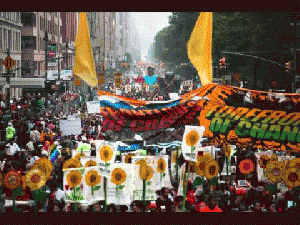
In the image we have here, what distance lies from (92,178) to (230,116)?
3106 mm

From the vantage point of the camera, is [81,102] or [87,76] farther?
[81,102]

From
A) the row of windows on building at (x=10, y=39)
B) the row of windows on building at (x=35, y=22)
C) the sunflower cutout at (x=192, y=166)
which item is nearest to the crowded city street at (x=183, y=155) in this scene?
the sunflower cutout at (x=192, y=166)

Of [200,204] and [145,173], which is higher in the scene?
[145,173]

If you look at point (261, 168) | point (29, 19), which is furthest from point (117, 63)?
point (261, 168)

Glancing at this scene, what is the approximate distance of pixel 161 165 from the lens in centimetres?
1258

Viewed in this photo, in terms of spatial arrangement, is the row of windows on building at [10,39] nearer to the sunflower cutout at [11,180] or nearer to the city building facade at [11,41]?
the city building facade at [11,41]

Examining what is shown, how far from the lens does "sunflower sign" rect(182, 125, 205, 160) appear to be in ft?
37.9

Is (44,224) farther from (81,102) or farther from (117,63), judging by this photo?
(117,63)

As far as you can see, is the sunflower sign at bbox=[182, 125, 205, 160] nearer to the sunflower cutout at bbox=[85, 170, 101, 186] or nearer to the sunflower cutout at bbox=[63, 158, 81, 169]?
the sunflower cutout at bbox=[85, 170, 101, 186]

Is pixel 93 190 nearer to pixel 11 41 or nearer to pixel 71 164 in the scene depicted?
pixel 71 164

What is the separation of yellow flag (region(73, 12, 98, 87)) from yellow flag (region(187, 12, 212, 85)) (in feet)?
6.31

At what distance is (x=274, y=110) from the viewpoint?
10938 millimetres

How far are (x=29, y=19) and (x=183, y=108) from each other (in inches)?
2181

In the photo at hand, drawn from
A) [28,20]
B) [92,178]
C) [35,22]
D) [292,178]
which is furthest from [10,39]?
[292,178]
